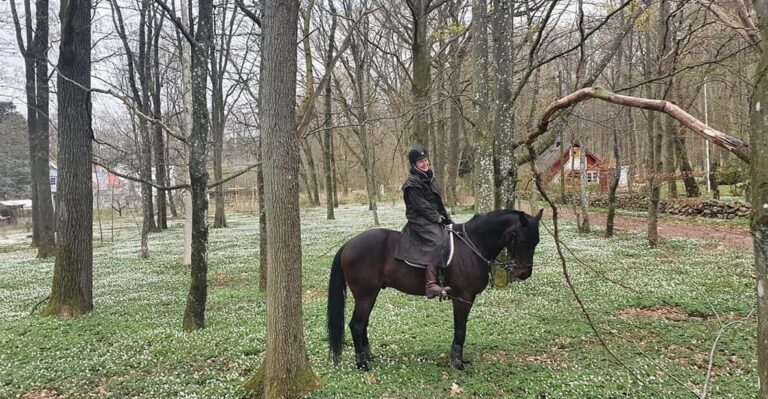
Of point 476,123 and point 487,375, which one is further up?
point 476,123

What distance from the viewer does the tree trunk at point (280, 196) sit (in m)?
5.10

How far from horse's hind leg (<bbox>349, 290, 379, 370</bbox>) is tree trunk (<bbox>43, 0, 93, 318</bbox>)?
700 centimetres

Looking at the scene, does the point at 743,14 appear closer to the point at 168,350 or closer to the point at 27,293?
the point at 168,350

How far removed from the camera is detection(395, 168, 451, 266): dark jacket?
6156mm

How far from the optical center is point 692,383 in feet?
17.3

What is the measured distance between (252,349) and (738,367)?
22.1ft

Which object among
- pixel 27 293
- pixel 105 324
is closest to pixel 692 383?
pixel 105 324

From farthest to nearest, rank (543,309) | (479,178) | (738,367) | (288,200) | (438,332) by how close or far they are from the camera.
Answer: (479,178)
(543,309)
(438,332)
(738,367)
(288,200)

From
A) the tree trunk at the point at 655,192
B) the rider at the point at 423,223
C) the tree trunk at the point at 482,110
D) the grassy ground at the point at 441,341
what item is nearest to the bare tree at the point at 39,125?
the grassy ground at the point at 441,341

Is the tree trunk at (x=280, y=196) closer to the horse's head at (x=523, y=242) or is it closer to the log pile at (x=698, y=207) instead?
the horse's head at (x=523, y=242)

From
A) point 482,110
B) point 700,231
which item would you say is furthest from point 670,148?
point 482,110

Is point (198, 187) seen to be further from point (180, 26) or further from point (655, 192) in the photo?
point (655, 192)

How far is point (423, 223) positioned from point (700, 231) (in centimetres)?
1749

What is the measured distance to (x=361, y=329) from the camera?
6289 millimetres
